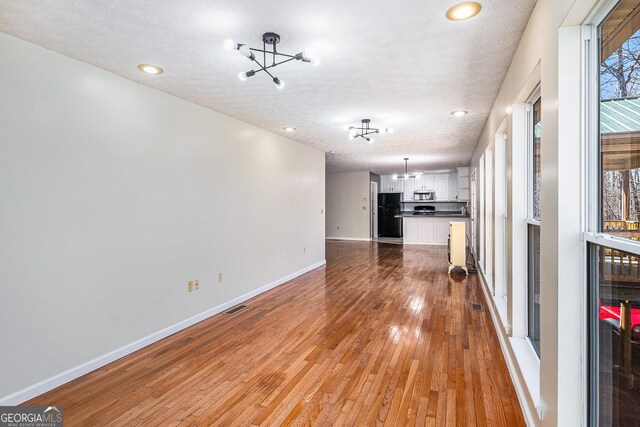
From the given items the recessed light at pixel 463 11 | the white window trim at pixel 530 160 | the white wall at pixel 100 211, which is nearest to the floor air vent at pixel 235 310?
the white wall at pixel 100 211

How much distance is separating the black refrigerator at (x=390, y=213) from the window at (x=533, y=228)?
9.42m

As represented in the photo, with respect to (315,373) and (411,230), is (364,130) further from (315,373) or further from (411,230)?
(411,230)

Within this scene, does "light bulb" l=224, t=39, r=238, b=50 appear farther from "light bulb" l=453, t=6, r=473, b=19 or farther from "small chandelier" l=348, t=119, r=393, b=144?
"small chandelier" l=348, t=119, r=393, b=144

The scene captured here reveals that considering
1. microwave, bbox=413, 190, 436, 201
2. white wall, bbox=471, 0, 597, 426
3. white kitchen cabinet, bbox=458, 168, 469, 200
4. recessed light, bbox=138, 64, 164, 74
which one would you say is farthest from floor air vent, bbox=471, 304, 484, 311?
microwave, bbox=413, 190, 436, 201

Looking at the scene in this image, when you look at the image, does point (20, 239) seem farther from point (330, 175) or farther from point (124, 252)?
point (330, 175)

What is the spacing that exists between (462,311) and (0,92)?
4.65 meters

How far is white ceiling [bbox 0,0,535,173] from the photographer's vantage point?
188cm

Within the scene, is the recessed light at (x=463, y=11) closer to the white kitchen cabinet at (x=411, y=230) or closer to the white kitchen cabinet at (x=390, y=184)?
the white kitchen cabinet at (x=411, y=230)

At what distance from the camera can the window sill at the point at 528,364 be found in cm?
184

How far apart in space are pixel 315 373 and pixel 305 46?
244cm

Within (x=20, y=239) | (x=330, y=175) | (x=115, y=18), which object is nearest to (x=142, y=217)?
(x=20, y=239)

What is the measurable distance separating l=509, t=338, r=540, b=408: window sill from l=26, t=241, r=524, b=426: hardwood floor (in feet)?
0.74

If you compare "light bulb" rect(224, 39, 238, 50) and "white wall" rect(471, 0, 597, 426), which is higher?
"light bulb" rect(224, 39, 238, 50)

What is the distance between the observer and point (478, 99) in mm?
3469
